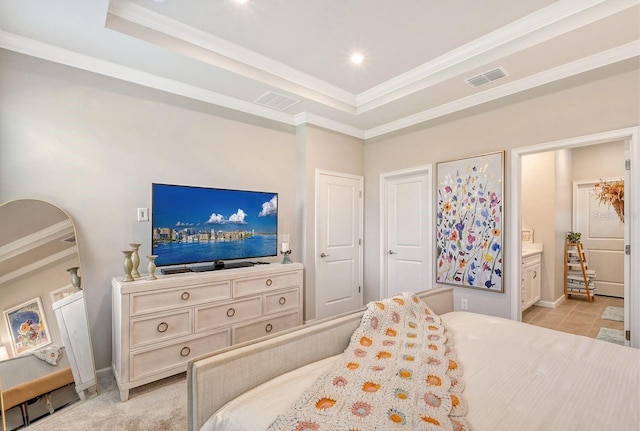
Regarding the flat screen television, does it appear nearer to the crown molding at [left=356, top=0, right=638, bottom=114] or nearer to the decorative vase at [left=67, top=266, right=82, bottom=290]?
the decorative vase at [left=67, top=266, right=82, bottom=290]

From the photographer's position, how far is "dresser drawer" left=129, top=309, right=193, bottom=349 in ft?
7.40

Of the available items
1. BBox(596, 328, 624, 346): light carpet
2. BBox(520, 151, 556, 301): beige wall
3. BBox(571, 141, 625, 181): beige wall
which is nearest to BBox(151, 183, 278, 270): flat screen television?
BBox(596, 328, 624, 346): light carpet

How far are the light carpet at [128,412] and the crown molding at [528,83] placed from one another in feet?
11.9

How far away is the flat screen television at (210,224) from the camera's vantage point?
103 inches

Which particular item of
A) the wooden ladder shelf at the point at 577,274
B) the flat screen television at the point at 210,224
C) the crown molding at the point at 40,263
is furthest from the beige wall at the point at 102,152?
the wooden ladder shelf at the point at 577,274

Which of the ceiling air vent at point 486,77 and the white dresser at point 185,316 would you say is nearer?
the white dresser at point 185,316

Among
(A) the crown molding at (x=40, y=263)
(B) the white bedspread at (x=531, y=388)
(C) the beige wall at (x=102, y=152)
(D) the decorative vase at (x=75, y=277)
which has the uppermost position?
(C) the beige wall at (x=102, y=152)

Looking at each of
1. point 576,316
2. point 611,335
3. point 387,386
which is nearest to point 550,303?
point 576,316

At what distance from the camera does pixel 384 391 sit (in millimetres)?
1139

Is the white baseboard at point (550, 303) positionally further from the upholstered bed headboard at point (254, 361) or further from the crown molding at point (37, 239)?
the crown molding at point (37, 239)

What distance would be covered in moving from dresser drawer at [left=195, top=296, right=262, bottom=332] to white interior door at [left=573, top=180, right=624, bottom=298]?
567 centimetres

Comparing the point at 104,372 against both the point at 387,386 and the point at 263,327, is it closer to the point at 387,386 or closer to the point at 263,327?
the point at 263,327

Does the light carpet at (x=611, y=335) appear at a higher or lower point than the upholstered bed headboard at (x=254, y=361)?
lower

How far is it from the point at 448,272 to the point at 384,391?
8.52ft
